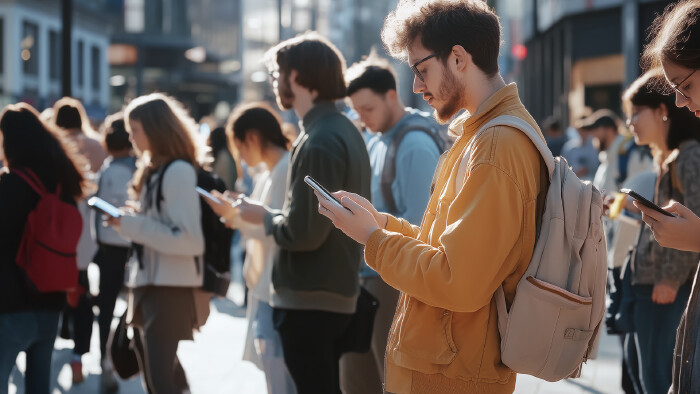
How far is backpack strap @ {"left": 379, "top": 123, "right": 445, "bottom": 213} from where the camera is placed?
603 centimetres

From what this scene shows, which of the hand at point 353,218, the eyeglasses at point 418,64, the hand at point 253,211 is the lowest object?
the hand at point 253,211

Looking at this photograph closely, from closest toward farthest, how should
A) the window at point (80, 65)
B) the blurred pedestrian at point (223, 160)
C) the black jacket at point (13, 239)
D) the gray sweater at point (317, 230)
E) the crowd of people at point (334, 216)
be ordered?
the crowd of people at point (334, 216), the gray sweater at point (317, 230), the black jacket at point (13, 239), the blurred pedestrian at point (223, 160), the window at point (80, 65)

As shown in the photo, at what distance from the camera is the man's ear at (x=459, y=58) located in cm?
298

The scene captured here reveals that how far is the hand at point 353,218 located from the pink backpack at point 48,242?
9.15 ft

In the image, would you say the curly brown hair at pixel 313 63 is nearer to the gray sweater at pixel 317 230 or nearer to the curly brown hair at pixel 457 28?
the gray sweater at pixel 317 230

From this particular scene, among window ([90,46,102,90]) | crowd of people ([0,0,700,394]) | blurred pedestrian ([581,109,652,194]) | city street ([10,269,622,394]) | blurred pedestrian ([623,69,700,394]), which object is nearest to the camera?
crowd of people ([0,0,700,394])

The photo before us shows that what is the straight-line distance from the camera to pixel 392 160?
19.8 ft

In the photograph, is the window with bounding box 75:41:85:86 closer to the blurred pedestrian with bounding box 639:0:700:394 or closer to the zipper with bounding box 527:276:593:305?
the blurred pedestrian with bounding box 639:0:700:394

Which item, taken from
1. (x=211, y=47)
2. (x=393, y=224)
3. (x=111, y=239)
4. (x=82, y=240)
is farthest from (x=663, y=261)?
(x=211, y=47)

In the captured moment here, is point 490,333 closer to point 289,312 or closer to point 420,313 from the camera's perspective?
point 420,313

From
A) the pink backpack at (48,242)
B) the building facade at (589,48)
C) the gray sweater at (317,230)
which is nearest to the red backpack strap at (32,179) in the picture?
the pink backpack at (48,242)

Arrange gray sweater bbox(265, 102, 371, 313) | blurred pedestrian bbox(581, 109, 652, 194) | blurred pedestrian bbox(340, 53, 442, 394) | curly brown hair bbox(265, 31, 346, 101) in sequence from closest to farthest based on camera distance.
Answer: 1. gray sweater bbox(265, 102, 371, 313)
2. curly brown hair bbox(265, 31, 346, 101)
3. blurred pedestrian bbox(340, 53, 442, 394)
4. blurred pedestrian bbox(581, 109, 652, 194)

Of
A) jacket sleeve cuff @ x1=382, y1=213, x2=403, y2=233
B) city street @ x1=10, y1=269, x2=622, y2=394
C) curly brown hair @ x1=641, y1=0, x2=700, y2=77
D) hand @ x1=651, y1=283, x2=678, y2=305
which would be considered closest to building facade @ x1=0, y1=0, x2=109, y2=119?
city street @ x1=10, y1=269, x2=622, y2=394

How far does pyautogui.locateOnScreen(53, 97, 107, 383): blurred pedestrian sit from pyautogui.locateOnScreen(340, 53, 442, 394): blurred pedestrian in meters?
2.57
